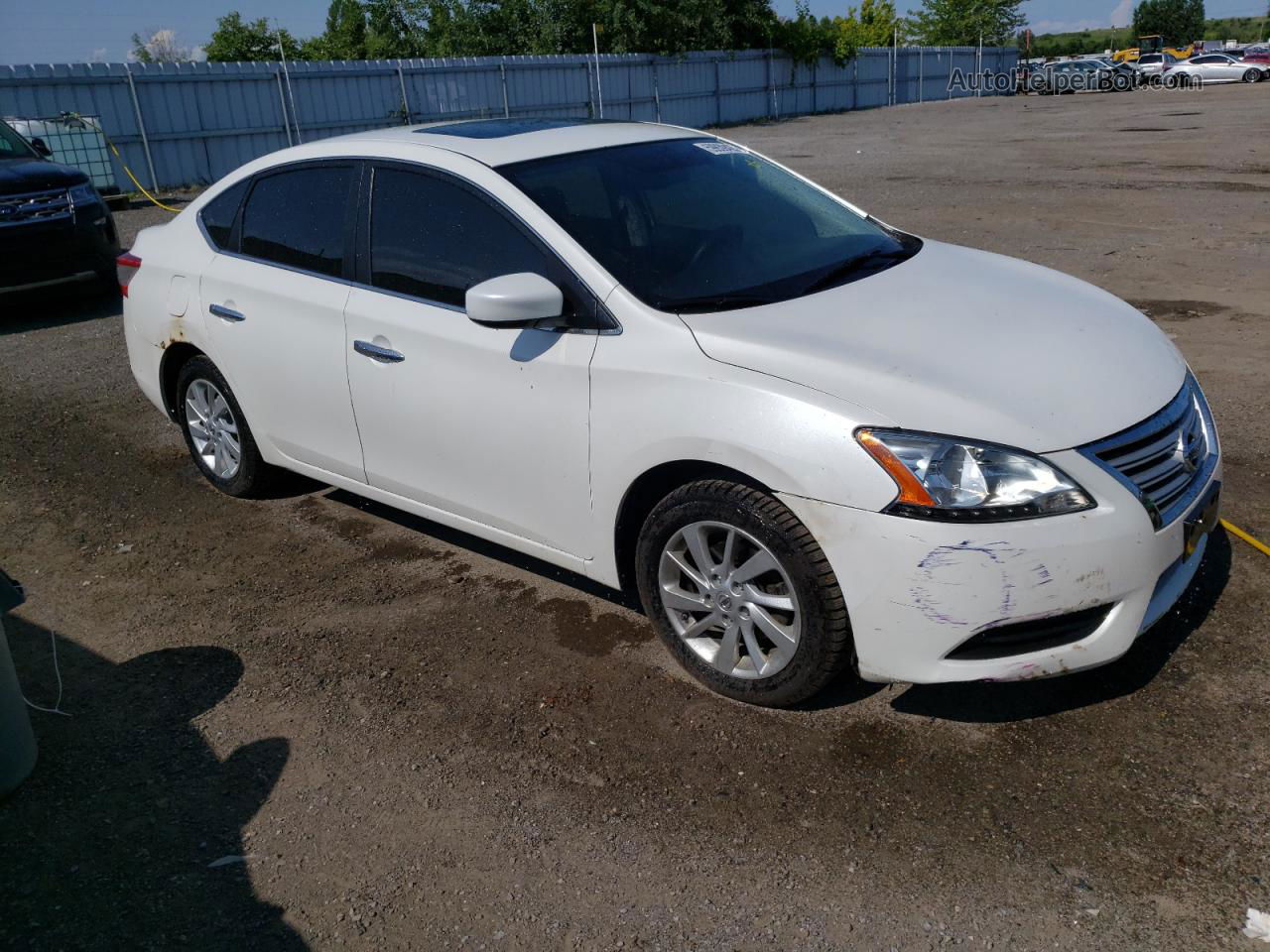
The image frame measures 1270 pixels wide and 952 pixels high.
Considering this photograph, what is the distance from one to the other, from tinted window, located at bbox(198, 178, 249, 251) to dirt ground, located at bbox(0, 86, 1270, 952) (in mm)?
1363

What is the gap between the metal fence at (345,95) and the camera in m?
20.3

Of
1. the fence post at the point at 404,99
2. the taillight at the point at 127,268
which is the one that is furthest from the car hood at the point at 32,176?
the fence post at the point at 404,99

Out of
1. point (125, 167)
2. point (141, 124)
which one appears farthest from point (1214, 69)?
point (125, 167)

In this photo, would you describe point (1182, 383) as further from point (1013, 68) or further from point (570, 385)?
point (1013, 68)

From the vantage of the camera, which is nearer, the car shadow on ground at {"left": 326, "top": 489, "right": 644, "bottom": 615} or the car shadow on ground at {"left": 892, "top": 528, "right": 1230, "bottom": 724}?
the car shadow on ground at {"left": 892, "top": 528, "right": 1230, "bottom": 724}

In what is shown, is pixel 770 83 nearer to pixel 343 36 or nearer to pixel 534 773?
pixel 343 36

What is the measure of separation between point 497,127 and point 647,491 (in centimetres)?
190

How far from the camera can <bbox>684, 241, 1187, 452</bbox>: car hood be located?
298cm

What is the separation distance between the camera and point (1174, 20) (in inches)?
3780

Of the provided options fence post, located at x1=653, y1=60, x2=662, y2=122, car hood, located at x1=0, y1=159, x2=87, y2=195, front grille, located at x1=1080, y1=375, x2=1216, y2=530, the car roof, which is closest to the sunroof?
the car roof

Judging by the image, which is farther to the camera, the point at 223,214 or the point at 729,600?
the point at 223,214

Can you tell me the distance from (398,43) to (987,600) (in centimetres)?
5198

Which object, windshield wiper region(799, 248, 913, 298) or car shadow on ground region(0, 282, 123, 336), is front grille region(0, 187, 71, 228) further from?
windshield wiper region(799, 248, 913, 298)

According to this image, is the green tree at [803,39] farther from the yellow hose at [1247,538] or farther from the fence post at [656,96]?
the yellow hose at [1247,538]
